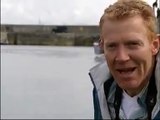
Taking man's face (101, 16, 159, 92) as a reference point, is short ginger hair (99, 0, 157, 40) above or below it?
above

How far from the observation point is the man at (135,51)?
1.25 m

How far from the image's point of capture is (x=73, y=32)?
224 ft

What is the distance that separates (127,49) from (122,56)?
22mm

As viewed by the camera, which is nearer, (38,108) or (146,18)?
(146,18)

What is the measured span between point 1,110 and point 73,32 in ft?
196

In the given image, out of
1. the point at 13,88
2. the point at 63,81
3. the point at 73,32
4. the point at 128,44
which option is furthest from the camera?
the point at 73,32

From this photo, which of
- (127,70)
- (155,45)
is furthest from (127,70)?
(155,45)

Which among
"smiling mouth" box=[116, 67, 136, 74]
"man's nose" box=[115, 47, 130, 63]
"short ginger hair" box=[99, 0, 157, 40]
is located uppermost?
"short ginger hair" box=[99, 0, 157, 40]

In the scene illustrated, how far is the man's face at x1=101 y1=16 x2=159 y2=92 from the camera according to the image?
1248mm

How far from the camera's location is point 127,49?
1.25 metres

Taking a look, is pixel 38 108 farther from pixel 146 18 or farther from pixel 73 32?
pixel 73 32

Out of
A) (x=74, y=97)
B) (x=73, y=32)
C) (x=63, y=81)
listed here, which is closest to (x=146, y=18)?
(x=74, y=97)

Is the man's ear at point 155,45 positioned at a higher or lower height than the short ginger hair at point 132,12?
lower

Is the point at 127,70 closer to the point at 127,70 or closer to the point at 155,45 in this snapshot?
the point at 127,70
